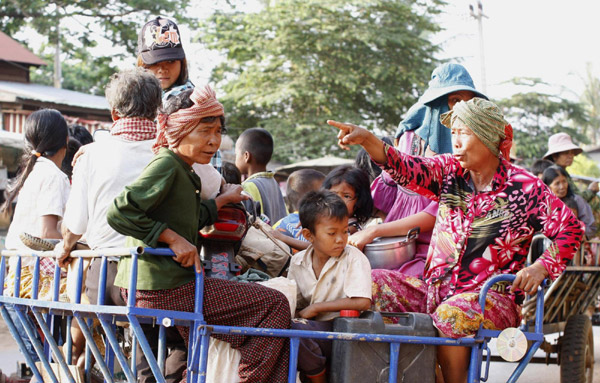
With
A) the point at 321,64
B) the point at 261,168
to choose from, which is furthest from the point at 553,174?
the point at 321,64

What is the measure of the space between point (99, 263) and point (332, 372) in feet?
3.92

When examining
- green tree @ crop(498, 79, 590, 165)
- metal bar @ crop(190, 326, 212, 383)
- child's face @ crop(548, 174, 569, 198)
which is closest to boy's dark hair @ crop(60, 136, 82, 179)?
metal bar @ crop(190, 326, 212, 383)

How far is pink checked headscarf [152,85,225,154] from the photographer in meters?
3.09

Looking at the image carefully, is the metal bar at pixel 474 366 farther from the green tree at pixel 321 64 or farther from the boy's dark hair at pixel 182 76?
the green tree at pixel 321 64

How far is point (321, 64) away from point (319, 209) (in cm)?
2035

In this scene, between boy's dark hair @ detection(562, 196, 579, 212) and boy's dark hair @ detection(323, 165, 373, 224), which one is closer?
boy's dark hair @ detection(323, 165, 373, 224)

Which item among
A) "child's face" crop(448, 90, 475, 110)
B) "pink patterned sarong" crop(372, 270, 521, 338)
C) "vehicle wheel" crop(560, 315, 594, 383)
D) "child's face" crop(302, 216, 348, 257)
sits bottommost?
"vehicle wheel" crop(560, 315, 594, 383)

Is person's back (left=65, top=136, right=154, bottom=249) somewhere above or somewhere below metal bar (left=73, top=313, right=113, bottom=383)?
above

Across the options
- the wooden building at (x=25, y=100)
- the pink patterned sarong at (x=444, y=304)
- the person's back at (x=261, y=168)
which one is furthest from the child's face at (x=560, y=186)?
the wooden building at (x=25, y=100)

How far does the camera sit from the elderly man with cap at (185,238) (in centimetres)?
290

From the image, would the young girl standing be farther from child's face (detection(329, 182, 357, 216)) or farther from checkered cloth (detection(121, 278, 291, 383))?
child's face (detection(329, 182, 357, 216))

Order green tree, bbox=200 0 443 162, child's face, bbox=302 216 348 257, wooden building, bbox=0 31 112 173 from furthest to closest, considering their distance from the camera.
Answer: green tree, bbox=200 0 443 162
wooden building, bbox=0 31 112 173
child's face, bbox=302 216 348 257

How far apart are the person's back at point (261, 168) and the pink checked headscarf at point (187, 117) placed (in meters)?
2.42

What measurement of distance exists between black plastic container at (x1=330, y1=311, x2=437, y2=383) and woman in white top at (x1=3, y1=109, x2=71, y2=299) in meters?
1.80
